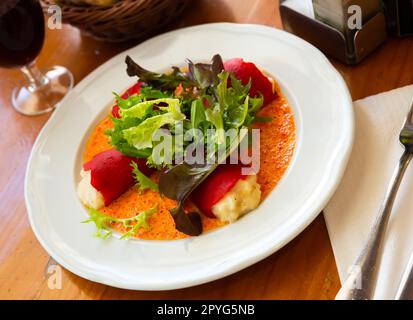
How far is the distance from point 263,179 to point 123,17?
20.1 inches

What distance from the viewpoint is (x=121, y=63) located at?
3.86 feet

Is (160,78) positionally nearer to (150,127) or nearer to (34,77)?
(150,127)

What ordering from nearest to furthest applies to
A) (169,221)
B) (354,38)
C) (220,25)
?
(169,221), (354,38), (220,25)

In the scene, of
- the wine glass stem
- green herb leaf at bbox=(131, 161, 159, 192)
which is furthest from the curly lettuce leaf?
the wine glass stem

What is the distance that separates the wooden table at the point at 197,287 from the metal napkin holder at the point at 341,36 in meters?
0.02

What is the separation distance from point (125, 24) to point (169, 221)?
0.51 metres

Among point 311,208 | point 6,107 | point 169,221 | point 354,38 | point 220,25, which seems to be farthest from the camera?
point 6,107

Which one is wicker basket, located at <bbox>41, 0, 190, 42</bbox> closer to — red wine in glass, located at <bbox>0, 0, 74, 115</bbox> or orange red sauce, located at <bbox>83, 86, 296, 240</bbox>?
red wine in glass, located at <bbox>0, 0, 74, 115</bbox>

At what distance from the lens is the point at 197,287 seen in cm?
79

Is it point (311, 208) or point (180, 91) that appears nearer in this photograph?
point (311, 208)

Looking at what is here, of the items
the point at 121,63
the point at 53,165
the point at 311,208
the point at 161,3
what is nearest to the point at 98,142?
the point at 53,165

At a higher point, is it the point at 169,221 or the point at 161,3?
the point at 161,3
